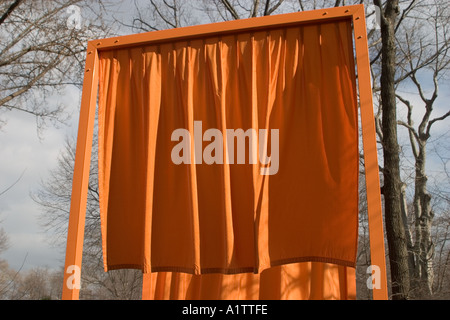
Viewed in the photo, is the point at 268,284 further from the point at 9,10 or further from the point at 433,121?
the point at 433,121

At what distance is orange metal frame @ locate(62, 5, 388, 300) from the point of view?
8.04 ft

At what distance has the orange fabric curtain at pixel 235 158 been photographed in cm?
263

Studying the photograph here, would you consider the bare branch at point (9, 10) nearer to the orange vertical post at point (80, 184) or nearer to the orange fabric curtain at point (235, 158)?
the orange vertical post at point (80, 184)

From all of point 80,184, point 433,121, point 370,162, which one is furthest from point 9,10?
point 433,121

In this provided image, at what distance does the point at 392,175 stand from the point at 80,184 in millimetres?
3967

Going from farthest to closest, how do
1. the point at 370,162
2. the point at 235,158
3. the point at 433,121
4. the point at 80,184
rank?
the point at 433,121
the point at 80,184
the point at 235,158
the point at 370,162

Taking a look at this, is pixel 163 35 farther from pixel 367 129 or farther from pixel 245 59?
pixel 367 129

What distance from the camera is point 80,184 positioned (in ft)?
9.54

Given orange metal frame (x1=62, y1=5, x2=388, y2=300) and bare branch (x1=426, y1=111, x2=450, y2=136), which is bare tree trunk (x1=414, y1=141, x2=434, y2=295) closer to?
bare branch (x1=426, y1=111, x2=450, y2=136)

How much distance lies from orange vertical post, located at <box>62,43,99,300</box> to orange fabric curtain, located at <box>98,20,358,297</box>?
0.33 feet

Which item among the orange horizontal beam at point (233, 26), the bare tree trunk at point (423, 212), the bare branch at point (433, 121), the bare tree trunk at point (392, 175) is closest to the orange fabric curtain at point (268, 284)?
the orange horizontal beam at point (233, 26)

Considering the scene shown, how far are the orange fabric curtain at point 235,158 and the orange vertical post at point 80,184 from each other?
0.10 metres

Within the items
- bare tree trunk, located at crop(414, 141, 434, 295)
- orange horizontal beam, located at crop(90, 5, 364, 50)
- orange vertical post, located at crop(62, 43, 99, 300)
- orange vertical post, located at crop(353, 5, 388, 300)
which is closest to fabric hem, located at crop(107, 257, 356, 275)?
orange vertical post, located at crop(353, 5, 388, 300)

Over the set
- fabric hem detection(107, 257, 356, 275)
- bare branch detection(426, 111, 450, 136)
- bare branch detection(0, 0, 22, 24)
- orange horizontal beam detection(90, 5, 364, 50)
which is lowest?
fabric hem detection(107, 257, 356, 275)
